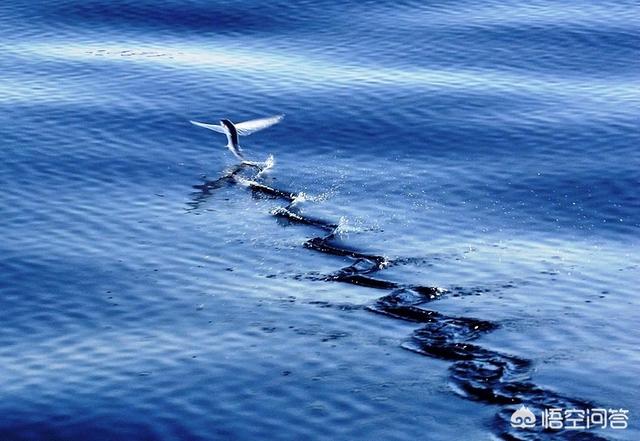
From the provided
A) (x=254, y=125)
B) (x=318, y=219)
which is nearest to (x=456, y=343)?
(x=318, y=219)

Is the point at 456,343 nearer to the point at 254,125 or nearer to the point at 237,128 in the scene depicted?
the point at 237,128

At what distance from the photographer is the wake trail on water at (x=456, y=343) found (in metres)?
43.5

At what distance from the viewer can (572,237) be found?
61.3m

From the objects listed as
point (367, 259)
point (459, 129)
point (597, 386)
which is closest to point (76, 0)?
point (459, 129)

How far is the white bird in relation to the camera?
67.6m

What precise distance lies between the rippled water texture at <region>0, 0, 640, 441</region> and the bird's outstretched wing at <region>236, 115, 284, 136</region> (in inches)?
84.4

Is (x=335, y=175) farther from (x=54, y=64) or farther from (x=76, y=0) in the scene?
(x=76, y=0)

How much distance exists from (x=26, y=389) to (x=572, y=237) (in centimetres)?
2992

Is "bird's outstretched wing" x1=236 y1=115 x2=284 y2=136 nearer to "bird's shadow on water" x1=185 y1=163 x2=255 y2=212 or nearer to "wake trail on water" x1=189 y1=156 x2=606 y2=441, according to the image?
"bird's shadow on water" x1=185 y1=163 x2=255 y2=212
